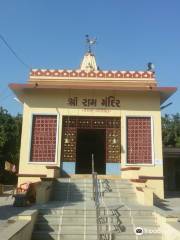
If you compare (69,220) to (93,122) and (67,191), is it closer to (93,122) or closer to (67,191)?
(67,191)

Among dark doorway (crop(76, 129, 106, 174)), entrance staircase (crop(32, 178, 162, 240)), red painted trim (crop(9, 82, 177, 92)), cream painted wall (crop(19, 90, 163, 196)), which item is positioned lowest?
entrance staircase (crop(32, 178, 162, 240))

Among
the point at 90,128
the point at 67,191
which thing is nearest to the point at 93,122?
the point at 90,128

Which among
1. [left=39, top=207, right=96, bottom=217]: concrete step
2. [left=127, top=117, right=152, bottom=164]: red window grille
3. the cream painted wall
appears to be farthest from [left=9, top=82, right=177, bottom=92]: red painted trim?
[left=39, top=207, right=96, bottom=217]: concrete step

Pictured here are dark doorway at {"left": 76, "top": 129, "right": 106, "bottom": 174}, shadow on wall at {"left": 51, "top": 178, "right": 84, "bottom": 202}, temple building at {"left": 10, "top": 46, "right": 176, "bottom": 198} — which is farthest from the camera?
dark doorway at {"left": 76, "top": 129, "right": 106, "bottom": 174}

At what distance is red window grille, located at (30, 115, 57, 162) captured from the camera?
49.6 feet

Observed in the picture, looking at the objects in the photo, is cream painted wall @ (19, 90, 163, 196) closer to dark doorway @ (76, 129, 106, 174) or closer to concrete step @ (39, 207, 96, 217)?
dark doorway @ (76, 129, 106, 174)

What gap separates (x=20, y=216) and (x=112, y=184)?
5.71 meters

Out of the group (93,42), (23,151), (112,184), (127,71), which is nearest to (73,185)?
(112,184)

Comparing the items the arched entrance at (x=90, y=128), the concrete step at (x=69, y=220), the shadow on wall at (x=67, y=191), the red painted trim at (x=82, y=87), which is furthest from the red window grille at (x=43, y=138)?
the concrete step at (x=69, y=220)

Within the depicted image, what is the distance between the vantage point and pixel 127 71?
16.6 metres

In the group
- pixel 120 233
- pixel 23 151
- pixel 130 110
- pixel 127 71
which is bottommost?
pixel 120 233

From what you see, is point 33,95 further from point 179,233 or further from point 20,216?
point 179,233

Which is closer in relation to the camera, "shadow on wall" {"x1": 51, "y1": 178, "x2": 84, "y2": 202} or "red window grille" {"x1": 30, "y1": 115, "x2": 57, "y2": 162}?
"shadow on wall" {"x1": 51, "y1": 178, "x2": 84, "y2": 202}

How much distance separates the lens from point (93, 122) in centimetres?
1585
